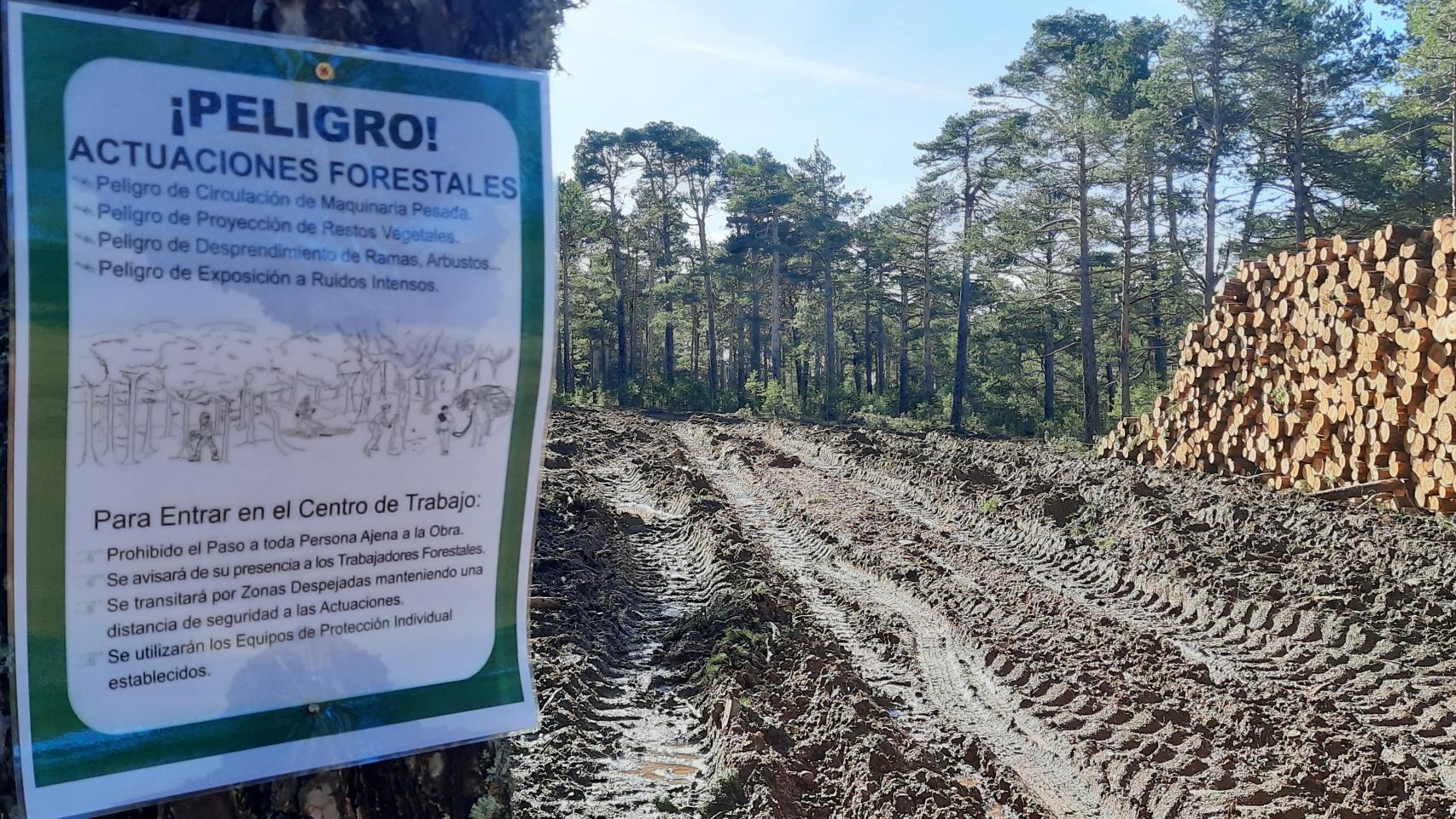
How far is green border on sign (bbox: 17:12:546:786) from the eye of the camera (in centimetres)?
139

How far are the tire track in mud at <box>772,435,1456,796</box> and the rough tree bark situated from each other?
449 centimetres

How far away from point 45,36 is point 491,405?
839mm

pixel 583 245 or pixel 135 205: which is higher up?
pixel 583 245

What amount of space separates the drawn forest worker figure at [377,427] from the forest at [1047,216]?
1112cm

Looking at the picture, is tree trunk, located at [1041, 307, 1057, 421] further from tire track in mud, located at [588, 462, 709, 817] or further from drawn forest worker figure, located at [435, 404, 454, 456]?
drawn forest worker figure, located at [435, 404, 454, 456]

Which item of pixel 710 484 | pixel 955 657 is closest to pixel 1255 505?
pixel 955 657

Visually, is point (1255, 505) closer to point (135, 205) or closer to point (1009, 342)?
point (135, 205)

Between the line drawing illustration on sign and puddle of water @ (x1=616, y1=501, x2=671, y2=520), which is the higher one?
the line drawing illustration on sign

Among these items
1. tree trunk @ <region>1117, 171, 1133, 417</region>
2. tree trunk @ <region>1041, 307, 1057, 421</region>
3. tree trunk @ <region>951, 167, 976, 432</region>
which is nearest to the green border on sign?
tree trunk @ <region>1117, 171, 1133, 417</region>

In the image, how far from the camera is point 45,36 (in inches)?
54.9

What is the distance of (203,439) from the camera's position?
4.97 feet

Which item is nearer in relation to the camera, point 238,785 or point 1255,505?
point 238,785

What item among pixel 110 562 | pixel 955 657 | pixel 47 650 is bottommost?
pixel 955 657

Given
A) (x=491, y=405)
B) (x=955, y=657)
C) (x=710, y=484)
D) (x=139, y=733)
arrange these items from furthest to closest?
(x=710, y=484)
(x=955, y=657)
(x=491, y=405)
(x=139, y=733)
